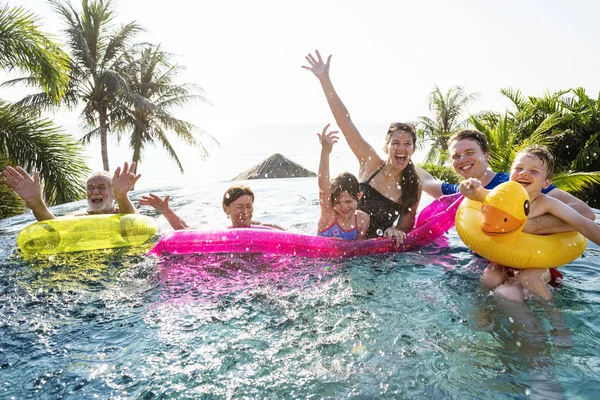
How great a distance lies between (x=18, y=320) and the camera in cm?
299

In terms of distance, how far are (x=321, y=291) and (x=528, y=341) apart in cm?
147

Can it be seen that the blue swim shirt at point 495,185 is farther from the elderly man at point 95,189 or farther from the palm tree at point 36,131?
the palm tree at point 36,131

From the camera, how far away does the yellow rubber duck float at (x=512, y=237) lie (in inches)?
118

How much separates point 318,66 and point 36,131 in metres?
6.84

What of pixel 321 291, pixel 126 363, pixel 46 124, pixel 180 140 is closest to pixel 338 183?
pixel 321 291

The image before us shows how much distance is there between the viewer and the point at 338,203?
4.41m

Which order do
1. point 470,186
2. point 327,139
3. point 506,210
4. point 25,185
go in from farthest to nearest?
point 25,185 → point 327,139 → point 470,186 → point 506,210

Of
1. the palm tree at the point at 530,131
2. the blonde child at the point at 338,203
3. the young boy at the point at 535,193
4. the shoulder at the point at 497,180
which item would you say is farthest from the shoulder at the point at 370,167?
the palm tree at the point at 530,131

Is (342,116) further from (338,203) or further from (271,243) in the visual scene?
(271,243)

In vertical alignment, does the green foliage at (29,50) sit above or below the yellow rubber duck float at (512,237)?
above

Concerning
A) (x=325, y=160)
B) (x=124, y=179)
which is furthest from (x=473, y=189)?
(x=124, y=179)

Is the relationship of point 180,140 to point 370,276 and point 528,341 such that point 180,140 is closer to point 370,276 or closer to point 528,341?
point 370,276

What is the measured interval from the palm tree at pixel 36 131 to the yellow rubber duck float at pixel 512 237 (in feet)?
27.1

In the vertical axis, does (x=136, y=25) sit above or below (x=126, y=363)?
above
